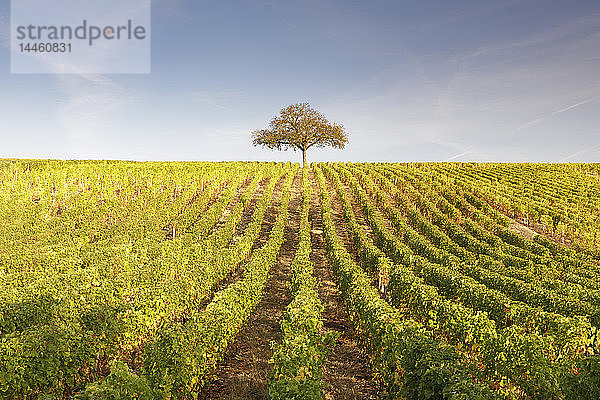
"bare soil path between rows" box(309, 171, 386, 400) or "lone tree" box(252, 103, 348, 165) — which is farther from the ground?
"lone tree" box(252, 103, 348, 165)

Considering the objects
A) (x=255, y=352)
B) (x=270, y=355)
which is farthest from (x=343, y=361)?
(x=255, y=352)

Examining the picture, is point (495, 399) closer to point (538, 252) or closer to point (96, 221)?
point (538, 252)

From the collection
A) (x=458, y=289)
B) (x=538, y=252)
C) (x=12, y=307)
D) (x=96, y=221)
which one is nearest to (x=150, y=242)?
(x=96, y=221)

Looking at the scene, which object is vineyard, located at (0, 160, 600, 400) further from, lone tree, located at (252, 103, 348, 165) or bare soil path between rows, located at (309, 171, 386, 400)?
lone tree, located at (252, 103, 348, 165)

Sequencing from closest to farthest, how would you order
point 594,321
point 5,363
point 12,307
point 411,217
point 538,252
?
point 5,363, point 12,307, point 594,321, point 538,252, point 411,217

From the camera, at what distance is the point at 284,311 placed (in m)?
11.9

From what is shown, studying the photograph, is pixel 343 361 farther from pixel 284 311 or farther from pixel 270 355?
pixel 284 311

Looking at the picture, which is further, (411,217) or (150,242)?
(411,217)

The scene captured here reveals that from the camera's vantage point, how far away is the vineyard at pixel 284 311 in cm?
765

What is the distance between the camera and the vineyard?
7648 millimetres

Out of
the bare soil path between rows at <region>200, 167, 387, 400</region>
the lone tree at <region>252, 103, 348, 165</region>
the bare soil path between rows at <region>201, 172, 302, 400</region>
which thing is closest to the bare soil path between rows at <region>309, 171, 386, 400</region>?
the bare soil path between rows at <region>200, 167, 387, 400</region>

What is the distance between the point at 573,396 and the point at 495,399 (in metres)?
2.18

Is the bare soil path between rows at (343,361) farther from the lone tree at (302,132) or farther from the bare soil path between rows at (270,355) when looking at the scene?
the lone tree at (302,132)

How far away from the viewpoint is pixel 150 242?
1916cm
